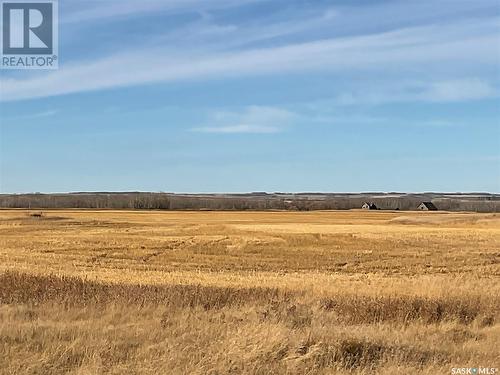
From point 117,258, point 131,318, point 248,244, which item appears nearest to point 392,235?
point 248,244

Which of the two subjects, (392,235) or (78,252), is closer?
(78,252)

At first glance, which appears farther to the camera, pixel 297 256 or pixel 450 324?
pixel 297 256

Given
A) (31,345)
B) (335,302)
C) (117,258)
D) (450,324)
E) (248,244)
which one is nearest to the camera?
(31,345)

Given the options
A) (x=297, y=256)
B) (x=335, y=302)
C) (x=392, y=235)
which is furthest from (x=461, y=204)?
(x=335, y=302)

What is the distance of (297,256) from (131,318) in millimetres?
29776

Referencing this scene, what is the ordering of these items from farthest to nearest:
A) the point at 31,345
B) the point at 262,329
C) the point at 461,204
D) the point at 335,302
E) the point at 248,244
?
the point at 461,204, the point at 248,244, the point at 335,302, the point at 262,329, the point at 31,345

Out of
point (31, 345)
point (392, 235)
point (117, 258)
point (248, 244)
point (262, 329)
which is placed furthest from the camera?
point (392, 235)

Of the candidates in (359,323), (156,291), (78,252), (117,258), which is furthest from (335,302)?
(78,252)

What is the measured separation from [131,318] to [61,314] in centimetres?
107

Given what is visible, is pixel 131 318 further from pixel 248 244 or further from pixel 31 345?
pixel 248 244

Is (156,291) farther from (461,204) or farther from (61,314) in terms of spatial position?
(461,204)

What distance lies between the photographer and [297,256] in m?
38.9

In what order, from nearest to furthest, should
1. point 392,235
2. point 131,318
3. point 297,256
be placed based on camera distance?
point 131,318 → point 297,256 → point 392,235

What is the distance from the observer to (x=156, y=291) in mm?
12664
